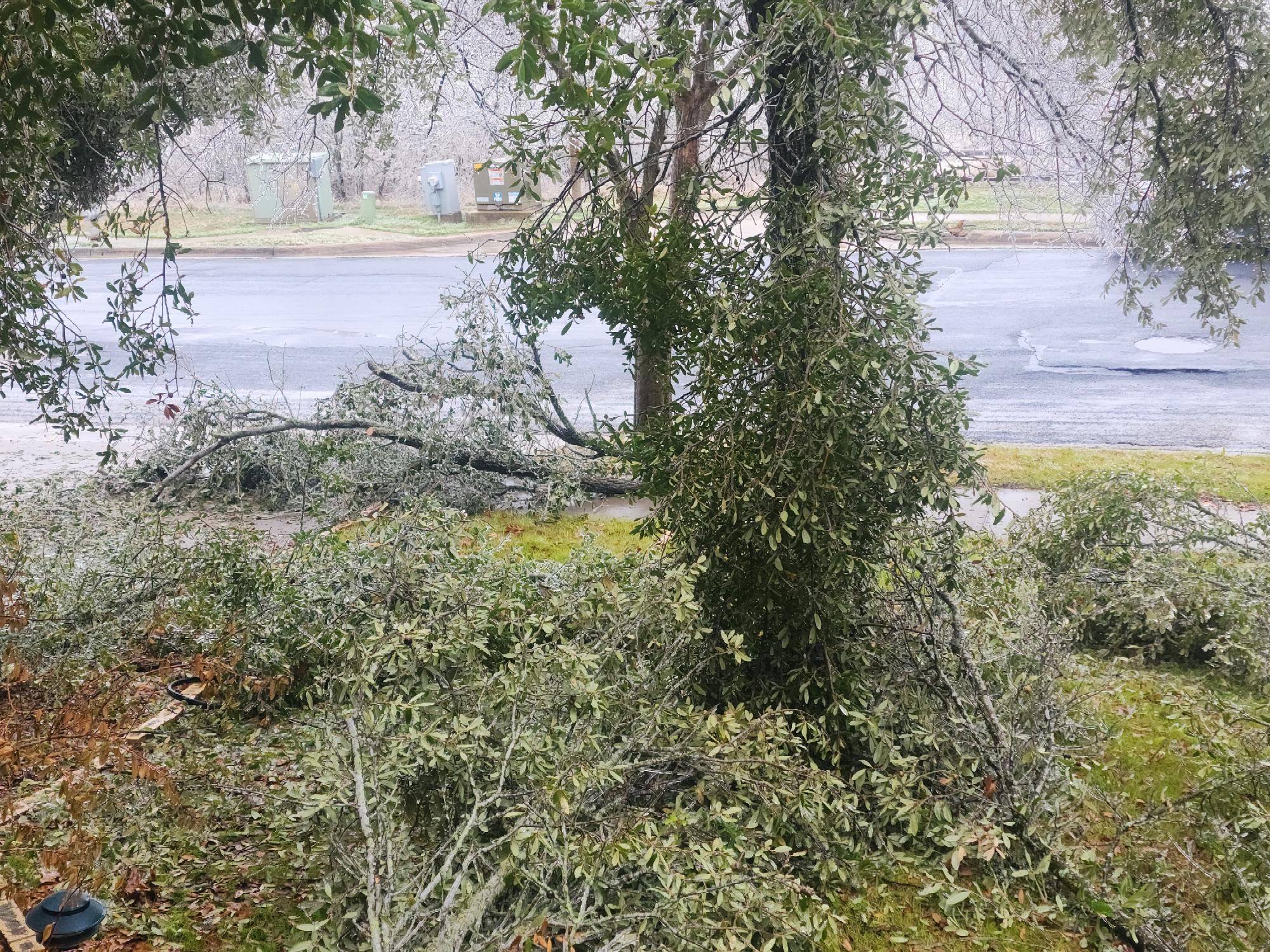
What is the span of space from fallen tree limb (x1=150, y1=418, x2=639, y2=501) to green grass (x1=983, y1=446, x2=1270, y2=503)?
9.83 ft

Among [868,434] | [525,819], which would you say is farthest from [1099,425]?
[525,819]

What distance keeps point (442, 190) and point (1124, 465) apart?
14.4m

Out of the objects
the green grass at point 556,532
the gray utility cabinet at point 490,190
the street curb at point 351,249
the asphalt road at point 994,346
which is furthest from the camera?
the street curb at point 351,249

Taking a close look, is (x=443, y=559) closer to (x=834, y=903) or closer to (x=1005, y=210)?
(x=834, y=903)

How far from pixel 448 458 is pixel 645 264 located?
3.64 m

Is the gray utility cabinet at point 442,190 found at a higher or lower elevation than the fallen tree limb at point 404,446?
higher

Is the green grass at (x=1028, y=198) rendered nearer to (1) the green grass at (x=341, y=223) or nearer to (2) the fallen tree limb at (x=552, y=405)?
(2) the fallen tree limb at (x=552, y=405)

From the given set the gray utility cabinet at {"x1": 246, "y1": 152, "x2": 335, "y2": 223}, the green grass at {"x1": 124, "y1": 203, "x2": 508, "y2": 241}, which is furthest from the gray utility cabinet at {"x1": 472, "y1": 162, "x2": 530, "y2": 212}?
the gray utility cabinet at {"x1": 246, "y1": 152, "x2": 335, "y2": 223}

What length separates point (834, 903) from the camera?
3533 millimetres

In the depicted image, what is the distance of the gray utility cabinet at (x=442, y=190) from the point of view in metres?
18.3

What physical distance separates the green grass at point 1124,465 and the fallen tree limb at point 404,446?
2996mm

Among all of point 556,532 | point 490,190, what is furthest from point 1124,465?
point 490,190

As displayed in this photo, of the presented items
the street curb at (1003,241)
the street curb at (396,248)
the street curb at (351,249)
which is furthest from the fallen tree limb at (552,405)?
the street curb at (1003,241)

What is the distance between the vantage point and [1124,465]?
7.84 m
